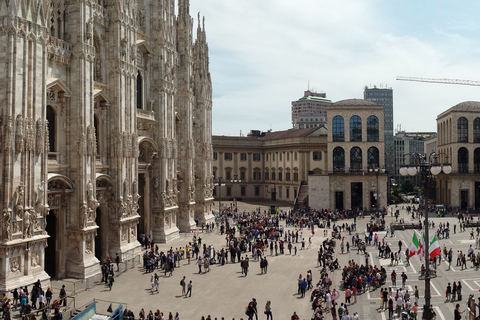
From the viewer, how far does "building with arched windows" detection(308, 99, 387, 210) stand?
68500 millimetres

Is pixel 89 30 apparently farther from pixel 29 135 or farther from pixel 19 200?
pixel 19 200

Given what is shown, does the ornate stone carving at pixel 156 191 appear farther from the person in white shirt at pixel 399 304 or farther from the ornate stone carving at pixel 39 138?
the person in white shirt at pixel 399 304

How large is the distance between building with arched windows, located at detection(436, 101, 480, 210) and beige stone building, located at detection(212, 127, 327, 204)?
2040 centimetres

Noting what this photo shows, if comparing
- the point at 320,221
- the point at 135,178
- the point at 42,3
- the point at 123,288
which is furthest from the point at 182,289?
the point at 320,221

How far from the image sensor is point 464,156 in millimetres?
73500

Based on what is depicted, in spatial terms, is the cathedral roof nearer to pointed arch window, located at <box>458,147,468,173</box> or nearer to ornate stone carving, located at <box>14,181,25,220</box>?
pointed arch window, located at <box>458,147,468,173</box>

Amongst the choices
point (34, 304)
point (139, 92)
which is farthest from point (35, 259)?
A: point (139, 92)

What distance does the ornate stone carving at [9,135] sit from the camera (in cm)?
2362

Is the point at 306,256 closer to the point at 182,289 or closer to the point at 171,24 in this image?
the point at 182,289

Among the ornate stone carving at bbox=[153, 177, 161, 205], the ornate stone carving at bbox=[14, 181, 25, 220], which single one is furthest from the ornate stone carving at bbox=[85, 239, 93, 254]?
the ornate stone carving at bbox=[153, 177, 161, 205]

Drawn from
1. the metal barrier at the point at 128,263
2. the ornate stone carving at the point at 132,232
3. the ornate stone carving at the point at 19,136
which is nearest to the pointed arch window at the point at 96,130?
the ornate stone carving at the point at 132,232

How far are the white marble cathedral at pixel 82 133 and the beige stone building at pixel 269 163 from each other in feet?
123

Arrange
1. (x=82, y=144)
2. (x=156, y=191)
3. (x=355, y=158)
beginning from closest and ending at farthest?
(x=82, y=144)
(x=156, y=191)
(x=355, y=158)

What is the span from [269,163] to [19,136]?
Result: 216 feet
